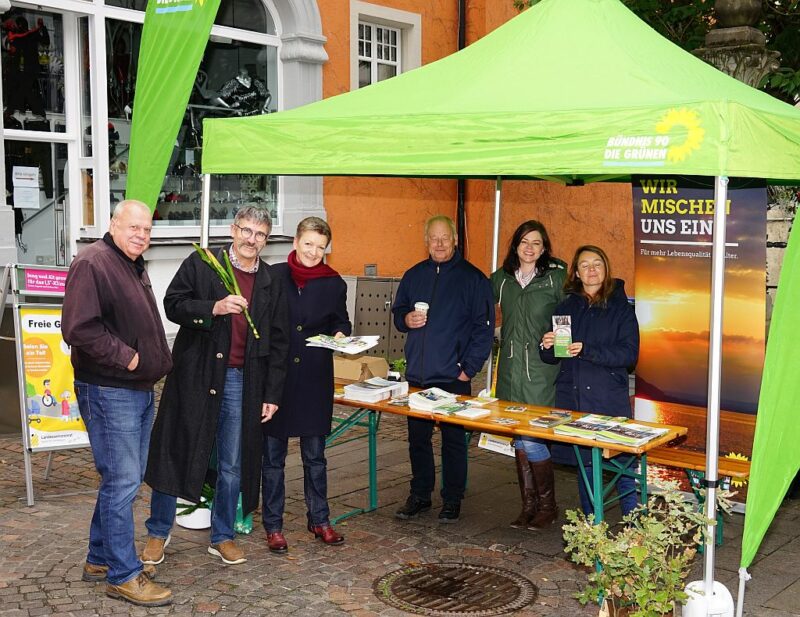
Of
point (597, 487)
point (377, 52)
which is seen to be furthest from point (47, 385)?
point (377, 52)

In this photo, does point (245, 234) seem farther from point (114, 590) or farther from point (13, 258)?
point (13, 258)

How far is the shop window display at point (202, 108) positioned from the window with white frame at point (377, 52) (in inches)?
66.1

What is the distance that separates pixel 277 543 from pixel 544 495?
5.30ft

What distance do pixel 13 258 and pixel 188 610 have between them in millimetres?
5463

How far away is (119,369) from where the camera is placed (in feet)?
15.4

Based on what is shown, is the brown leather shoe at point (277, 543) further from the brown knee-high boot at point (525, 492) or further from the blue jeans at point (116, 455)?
the brown knee-high boot at point (525, 492)

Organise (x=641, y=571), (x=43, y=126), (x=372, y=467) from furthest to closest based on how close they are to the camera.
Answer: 1. (x=43, y=126)
2. (x=372, y=467)
3. (x=641, y=571)

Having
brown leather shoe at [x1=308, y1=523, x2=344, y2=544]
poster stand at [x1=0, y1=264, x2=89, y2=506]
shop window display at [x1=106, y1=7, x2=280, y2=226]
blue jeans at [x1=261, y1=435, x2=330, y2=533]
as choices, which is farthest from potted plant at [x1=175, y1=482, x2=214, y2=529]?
shop window display at [x1=106, y1=7, x2=280, y2=226]

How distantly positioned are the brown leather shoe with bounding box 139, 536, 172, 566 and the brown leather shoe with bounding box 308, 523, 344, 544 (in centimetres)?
86

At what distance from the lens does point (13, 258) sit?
934 cm

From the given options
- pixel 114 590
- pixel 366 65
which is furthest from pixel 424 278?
pixel 366 65

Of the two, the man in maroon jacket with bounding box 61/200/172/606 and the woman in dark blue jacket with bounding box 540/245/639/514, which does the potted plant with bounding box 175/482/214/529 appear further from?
the woman in dark blue jacket with bounding box 540/245/639/514

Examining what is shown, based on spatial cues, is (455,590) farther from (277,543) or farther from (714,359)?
(714,359)

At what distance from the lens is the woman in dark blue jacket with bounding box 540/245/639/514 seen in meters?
5.75
